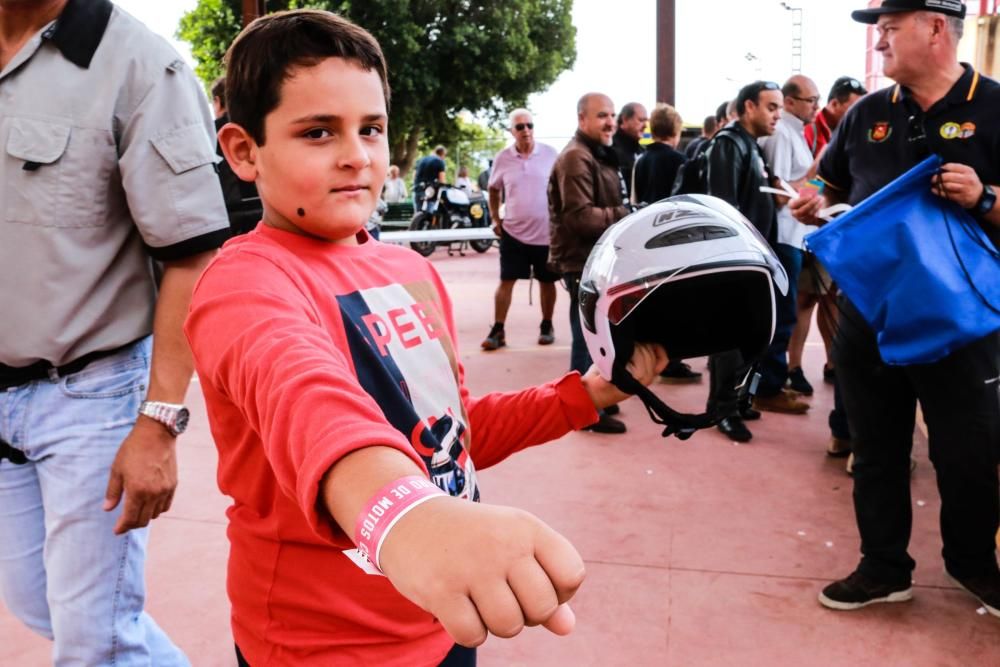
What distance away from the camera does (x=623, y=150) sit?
6145 millimetres

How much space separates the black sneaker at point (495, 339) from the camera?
710cm

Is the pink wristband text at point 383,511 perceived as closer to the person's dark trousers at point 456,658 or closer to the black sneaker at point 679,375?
the person's dark trousers at point 456,658

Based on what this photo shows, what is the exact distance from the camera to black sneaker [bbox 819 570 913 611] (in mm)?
2977

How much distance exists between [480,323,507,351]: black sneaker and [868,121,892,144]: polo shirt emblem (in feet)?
14.5

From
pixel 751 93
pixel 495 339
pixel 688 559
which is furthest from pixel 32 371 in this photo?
pixel 495 339

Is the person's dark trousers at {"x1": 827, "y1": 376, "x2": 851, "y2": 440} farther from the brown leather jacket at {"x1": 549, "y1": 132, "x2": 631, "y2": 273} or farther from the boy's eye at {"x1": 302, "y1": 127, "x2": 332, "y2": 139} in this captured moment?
the boy's eye at {"x1": 302, "y1": 127, "x2": 332, "y2": 139}

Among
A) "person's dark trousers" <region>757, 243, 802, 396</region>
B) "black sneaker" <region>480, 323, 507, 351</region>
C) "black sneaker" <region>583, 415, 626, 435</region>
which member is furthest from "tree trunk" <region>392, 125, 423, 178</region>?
"black sneaker" <region>583, 415, 626, 435</region>

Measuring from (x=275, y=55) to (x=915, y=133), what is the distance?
2.36 metres

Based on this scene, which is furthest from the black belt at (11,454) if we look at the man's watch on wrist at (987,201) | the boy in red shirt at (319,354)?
the man's watch on wrist at (987,201)

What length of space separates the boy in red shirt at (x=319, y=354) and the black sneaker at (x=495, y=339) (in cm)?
549

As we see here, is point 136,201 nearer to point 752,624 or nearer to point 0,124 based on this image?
point 0,124

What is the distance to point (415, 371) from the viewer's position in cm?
136

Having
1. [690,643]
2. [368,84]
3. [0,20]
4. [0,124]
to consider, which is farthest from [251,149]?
[690,643]

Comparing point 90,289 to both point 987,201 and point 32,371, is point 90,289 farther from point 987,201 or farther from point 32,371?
point 987,201
